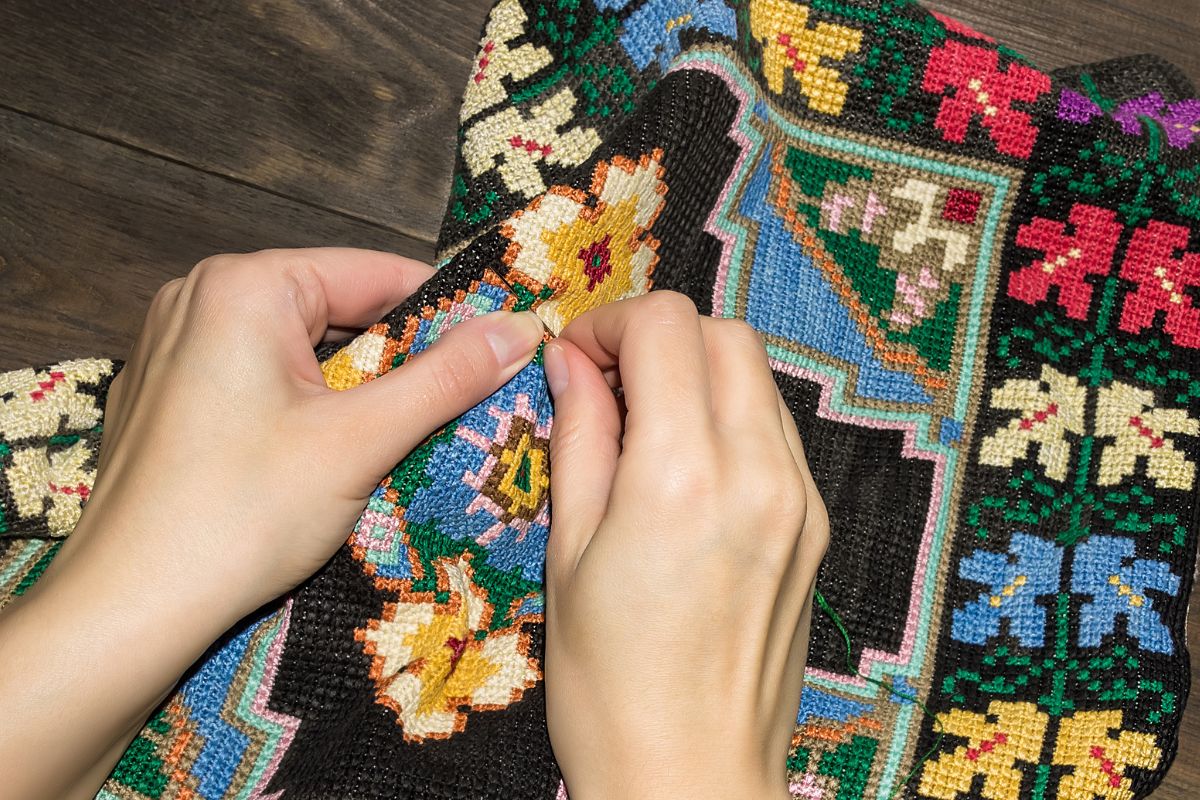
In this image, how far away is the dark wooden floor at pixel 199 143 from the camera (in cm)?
90

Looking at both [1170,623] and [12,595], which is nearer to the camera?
[12,595]

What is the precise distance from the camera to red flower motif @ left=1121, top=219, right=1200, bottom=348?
934mm

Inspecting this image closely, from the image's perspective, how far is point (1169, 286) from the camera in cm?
94

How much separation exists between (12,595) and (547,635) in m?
0.44

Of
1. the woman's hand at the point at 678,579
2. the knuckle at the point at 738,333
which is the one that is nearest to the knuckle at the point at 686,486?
the woman's hand at the point at 678,579

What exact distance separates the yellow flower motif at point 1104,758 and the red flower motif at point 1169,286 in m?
0.36

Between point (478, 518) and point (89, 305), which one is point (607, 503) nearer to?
point (478, 518)

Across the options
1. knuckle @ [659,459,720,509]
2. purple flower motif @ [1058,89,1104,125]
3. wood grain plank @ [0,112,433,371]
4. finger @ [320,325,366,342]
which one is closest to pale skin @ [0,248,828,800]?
Answer: knuckle @ [659,459,720,509]

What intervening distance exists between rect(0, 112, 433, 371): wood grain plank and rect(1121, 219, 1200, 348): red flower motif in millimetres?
747

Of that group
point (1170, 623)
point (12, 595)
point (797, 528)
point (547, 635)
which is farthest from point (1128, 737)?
point (12, 595)

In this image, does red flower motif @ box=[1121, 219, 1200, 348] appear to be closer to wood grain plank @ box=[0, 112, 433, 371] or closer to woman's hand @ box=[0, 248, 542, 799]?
woman's hand @ box=[0, 248, 542, 799]

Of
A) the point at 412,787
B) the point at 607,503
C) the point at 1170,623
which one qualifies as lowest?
the point at 412,787

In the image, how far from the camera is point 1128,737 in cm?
86

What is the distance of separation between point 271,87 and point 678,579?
628 millimetres
